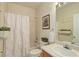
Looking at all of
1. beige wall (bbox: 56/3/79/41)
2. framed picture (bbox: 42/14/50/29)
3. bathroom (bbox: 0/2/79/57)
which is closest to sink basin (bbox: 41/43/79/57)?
bathroom (bbox: 0/2/79/57)

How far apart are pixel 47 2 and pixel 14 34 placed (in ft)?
1.88

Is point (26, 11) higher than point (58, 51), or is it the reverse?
point (26, 11)

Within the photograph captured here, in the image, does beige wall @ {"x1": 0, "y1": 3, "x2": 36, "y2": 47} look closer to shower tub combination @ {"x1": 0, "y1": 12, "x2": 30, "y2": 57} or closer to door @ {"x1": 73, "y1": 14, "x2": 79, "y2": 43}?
shower tub combination @ {"x1": 0, "y1": 12, "x2": 30, "y2": 57}

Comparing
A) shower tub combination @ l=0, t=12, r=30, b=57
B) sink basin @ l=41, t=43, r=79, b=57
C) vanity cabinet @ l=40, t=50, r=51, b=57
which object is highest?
shower tub combination @ l=0, t=12, r=30, b=57

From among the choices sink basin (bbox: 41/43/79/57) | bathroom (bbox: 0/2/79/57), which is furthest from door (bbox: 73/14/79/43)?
sink basin (bbox: 41/43/79/57)

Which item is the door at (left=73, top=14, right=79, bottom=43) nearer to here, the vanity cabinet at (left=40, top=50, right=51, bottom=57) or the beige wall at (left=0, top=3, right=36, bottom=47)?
the vanity cabinet at (left=40, top=50, right=51, bottom=57)

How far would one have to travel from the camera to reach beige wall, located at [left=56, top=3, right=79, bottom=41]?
156 centimetres

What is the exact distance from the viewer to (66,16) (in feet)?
5.28

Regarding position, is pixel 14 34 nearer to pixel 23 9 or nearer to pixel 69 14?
pixel 23 9

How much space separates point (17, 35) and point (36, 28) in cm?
26

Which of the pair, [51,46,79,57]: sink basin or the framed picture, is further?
the framed picture

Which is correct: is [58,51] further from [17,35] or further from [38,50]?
[17,35]

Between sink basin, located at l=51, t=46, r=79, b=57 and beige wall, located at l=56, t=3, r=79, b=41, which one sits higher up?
beige wall, located at l=56, t=3, r=79, b=41

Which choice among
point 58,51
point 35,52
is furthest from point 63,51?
point 35,52
